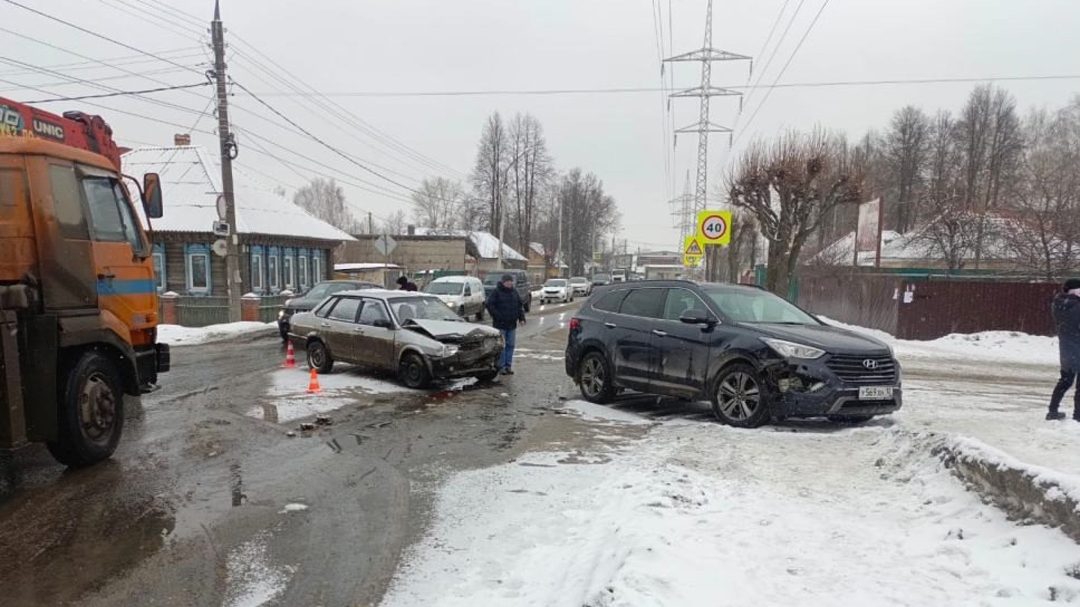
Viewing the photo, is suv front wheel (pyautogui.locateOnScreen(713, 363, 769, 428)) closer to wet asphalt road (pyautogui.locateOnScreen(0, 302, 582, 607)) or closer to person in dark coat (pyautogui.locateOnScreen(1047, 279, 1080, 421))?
wet asphalt road (pyautogui.locateOnScreen(0, 302, 582, 607))

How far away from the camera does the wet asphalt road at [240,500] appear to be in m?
3.86

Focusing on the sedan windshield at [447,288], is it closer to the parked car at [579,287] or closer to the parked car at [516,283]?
the parked car at [516,283]

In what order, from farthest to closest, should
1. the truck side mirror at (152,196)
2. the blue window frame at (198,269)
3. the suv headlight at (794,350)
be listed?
the blue window frame at (198,269) → the truck side mirror at (152,196) → the suv headlight at (794,350)

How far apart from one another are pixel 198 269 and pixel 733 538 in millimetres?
27804

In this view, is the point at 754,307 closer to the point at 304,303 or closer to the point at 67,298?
the point at 67,298

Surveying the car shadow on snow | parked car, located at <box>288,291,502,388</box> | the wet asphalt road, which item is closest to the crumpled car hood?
parked car, located at <box>288,291,502,388</box>

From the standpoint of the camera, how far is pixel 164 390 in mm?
10219

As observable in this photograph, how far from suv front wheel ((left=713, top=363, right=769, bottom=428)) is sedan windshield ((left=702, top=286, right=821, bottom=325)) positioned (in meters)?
0.70

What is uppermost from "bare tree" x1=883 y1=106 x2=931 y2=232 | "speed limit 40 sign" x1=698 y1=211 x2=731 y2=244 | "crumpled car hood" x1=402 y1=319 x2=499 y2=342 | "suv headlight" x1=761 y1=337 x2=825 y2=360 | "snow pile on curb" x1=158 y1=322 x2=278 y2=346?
"bare tree" x1=883 y1=106 x2=931 y2=232

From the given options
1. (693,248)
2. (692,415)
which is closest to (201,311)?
(693,248)

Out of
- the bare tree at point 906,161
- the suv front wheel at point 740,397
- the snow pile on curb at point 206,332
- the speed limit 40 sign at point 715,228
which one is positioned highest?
the bare tree at point 906,161

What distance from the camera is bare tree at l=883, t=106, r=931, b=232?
57.1m

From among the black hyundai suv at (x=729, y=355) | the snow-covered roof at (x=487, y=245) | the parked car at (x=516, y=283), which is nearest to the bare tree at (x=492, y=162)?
the snow-covered roof at (x=487, y=245)

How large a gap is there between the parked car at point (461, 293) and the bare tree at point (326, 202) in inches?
3059
